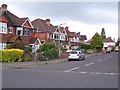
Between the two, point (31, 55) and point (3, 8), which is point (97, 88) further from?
point (3, 8)

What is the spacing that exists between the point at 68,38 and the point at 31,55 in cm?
5830

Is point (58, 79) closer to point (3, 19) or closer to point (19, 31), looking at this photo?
point (3, 19)

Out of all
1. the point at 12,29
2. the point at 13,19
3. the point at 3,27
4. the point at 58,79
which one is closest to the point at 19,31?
the point at 13,19

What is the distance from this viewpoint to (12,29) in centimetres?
4966

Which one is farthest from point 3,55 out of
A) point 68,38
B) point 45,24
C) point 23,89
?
point 68,38

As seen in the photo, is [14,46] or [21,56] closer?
[21,56]

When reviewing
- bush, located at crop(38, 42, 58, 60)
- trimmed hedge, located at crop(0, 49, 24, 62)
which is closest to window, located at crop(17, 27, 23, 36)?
bush, located at crop(38, 42, 58, 60)

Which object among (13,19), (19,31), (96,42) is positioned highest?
(13,19)

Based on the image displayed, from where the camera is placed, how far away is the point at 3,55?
→ 3456 cm

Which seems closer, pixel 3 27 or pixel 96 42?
pixel 3 27

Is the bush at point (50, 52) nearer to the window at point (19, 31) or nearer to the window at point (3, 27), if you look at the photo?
the window at point (19, 31)

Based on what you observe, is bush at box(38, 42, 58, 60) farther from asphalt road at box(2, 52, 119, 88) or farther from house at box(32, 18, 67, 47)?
asphalt road at box(2, 52, 119, 88)

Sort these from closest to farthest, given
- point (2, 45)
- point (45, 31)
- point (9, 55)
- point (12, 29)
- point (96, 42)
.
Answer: point (9, 55) < point (2, 45) < point (12, 29) < point (45, 31) < point (96, 42)

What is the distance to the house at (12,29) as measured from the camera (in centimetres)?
4612
